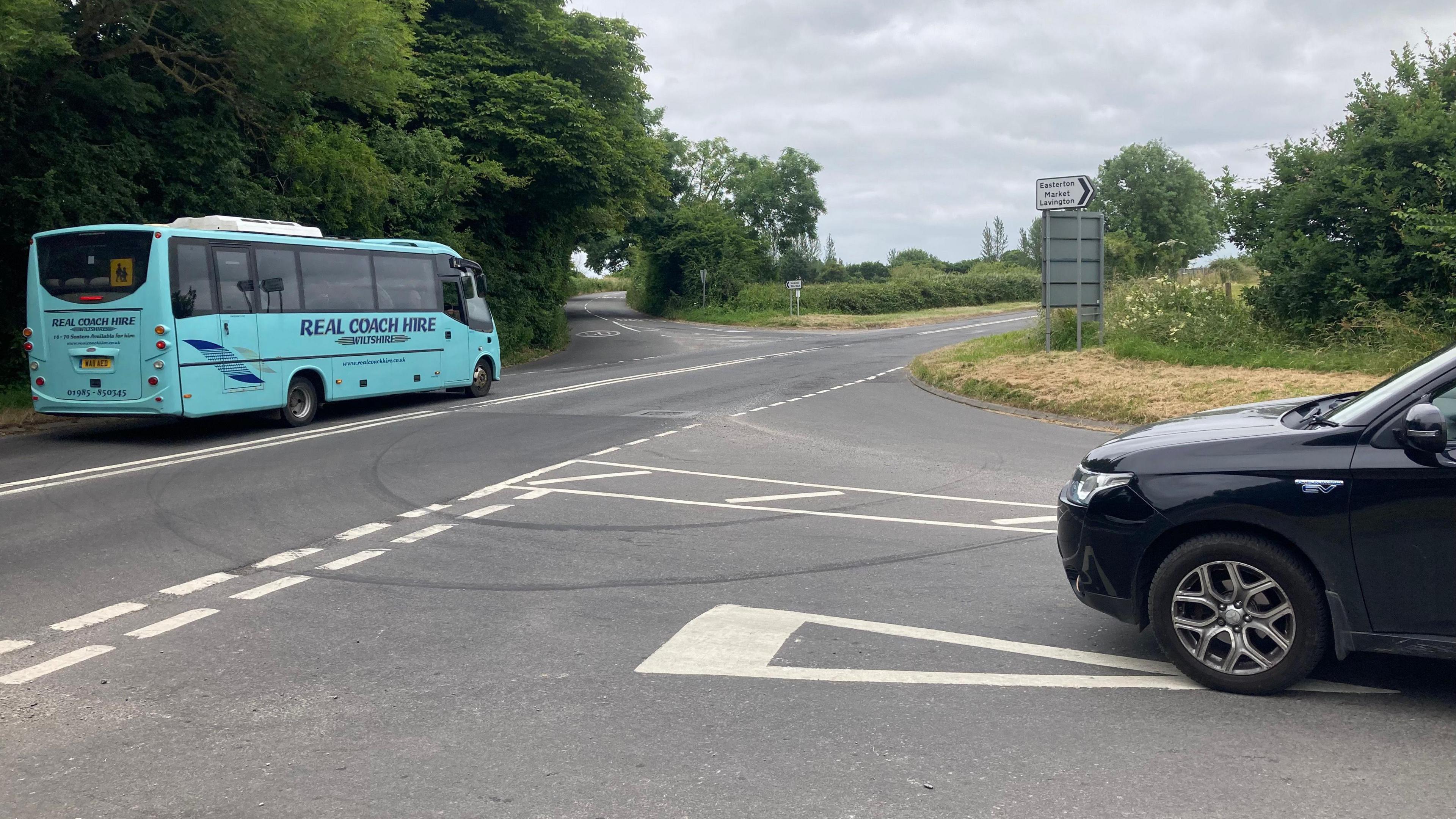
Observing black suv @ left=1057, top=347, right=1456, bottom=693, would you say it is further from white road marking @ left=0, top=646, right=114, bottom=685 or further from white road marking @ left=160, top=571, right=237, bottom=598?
white road marking @ left=160, top=571, right=237, bottom=598

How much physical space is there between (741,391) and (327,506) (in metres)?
12.3

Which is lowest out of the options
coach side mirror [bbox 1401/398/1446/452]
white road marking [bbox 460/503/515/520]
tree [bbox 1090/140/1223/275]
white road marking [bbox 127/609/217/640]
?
white road marking [bbox 460/503/515/520]

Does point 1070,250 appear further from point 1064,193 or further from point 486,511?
point 486,511

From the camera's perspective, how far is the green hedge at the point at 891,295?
65.2m

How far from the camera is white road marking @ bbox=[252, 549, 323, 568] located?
23.2 feet

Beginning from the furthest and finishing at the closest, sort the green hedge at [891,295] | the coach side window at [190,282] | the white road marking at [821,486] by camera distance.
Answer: the green hedge at [891,295], the coach side window at [190,282], the white road marking at [821,486]

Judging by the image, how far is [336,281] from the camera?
56.5 ft

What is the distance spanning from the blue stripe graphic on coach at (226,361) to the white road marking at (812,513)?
23.6 ft

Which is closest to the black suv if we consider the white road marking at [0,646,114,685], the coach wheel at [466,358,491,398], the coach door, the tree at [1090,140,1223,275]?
the white road marking at [0,646,114,685]

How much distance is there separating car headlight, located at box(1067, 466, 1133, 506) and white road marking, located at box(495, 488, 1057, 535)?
7.70 feet

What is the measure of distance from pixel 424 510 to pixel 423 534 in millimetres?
991

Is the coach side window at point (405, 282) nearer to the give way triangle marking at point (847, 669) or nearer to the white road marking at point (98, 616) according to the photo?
the white road marking at point (98, 616)

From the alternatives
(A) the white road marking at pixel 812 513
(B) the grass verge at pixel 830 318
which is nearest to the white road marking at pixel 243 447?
(A) the white road marking at pixel 812 513

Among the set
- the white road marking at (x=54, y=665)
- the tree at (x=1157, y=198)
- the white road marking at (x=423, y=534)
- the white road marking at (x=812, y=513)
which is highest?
the tree at (x=1157, y=198)
